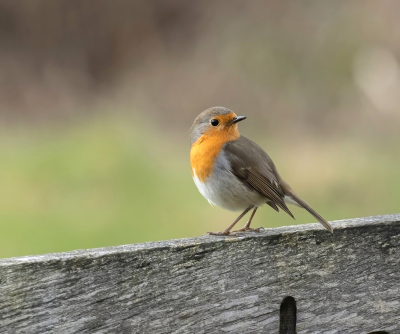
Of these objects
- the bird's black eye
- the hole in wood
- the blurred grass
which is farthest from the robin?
the hole in wood

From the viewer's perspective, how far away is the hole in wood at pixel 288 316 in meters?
2.03

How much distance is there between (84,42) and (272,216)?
8.62 ft

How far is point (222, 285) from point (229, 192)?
1422mm

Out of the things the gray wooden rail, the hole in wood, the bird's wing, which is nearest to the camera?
the gray wooden rail

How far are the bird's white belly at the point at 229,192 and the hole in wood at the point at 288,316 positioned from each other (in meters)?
1.30

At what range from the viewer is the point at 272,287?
6.62ft

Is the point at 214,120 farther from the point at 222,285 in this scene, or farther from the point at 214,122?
the point at 222,285

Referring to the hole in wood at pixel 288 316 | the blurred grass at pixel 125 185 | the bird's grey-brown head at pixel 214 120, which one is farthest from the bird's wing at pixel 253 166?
the hole in wood at pixel 288 316

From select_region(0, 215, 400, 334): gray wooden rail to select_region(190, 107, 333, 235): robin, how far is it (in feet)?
3.76

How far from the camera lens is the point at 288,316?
6.72ft

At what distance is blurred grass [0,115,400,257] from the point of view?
13.8ft

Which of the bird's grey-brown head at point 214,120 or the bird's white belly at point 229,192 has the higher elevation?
the bird's grey-brown head at point 214,120

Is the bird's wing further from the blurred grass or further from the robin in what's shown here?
the blurred grass

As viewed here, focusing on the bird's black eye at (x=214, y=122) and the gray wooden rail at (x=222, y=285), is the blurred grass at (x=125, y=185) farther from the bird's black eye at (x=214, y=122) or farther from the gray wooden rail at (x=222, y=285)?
the gray wooden rail at (x=222, y=285)
